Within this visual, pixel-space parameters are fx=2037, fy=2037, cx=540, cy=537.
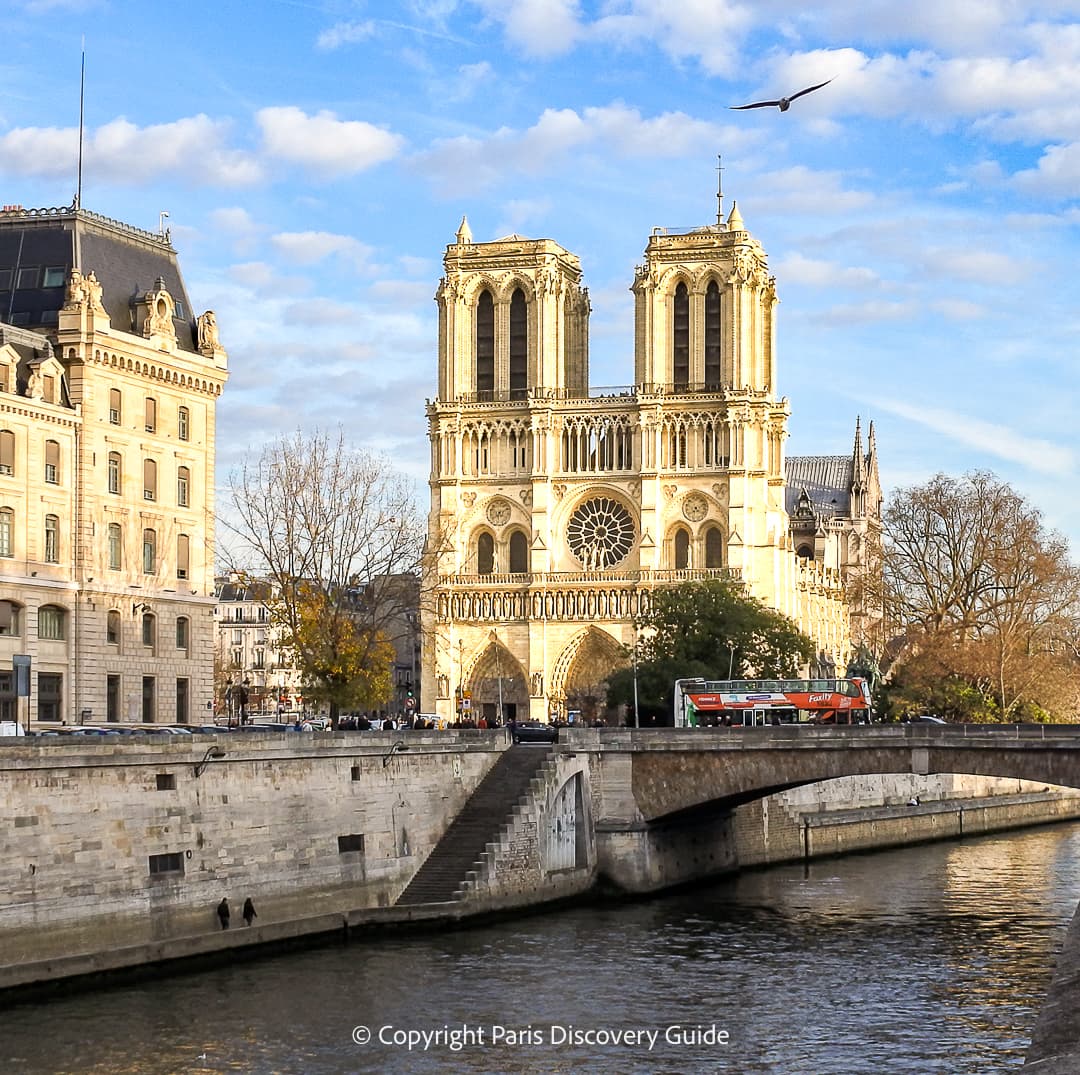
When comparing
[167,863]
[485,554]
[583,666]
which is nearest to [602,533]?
[485,554]

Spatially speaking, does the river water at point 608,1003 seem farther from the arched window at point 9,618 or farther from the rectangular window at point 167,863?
the arched window at point 9,618

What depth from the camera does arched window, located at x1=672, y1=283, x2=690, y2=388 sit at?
452ft

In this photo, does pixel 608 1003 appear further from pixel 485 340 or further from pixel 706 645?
pixel 485 340

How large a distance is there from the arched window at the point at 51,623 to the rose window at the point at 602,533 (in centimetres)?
7419

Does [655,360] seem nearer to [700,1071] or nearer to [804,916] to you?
[804,916]

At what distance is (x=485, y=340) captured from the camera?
141 m

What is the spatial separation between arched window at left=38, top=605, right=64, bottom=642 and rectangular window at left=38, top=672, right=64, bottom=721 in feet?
4.00

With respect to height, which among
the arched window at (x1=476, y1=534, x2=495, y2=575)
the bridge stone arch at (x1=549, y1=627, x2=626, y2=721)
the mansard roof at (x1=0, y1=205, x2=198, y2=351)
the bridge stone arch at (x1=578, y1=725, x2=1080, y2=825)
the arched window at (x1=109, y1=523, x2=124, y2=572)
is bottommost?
the bridge stone arch at (x1=578, y1=725, x2=1080, y2=825)

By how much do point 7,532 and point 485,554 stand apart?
7828cm

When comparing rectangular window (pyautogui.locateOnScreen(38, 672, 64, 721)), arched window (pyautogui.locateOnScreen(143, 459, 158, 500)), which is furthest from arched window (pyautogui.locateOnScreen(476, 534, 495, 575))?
rectangular window (pyautogui.locateOnScreen(38, 672, 64, 721))

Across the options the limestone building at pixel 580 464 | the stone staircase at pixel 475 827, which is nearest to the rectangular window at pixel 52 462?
the stone staircase at pixel 475 827

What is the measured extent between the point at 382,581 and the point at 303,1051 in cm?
4281

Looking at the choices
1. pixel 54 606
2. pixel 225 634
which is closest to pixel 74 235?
pixel 54 606

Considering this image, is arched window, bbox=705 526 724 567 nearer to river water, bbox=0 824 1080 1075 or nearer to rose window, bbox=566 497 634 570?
rose window, bbox=566 497 634 570
